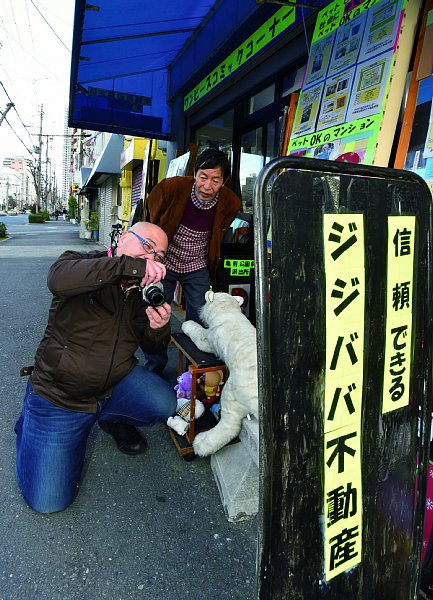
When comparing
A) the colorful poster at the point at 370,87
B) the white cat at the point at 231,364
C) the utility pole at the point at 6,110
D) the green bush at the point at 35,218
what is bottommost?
the white cat at the point at 231,364

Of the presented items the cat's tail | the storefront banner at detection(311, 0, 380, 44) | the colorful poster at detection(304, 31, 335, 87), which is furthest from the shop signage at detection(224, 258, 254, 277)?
the storefront banner at detection(311, 0, 380, 44)

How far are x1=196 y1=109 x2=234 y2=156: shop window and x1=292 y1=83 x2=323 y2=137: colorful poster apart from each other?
8.64 ft

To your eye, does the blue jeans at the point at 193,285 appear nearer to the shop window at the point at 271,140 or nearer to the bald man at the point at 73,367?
the bald man at the point at 73,367

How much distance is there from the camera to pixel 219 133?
5566 mm

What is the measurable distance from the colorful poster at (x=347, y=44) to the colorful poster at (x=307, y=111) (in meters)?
0.14

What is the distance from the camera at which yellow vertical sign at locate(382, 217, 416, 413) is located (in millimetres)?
1092

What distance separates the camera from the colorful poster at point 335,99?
2.26 m

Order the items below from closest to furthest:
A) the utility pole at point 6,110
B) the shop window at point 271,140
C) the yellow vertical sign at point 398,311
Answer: the yellow vertical sign at point 398,311 → the shop window at point 271,140 → the utility pole at point 6,110

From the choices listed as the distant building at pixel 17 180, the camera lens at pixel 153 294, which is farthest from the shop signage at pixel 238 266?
the distant building at pixel 17 180

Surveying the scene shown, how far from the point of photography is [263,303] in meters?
0.89

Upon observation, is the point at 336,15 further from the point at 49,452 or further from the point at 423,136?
the point at 49,452

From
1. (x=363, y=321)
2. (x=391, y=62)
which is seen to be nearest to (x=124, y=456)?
(x=363, y=321)

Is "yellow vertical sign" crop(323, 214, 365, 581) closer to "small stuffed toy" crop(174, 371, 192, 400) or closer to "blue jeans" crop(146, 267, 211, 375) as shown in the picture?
"small stuffed toy" crop(174, 371, 192, 400)

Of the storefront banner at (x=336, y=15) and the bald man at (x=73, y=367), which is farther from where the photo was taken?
the storefront banner at (x=336, y=15)
